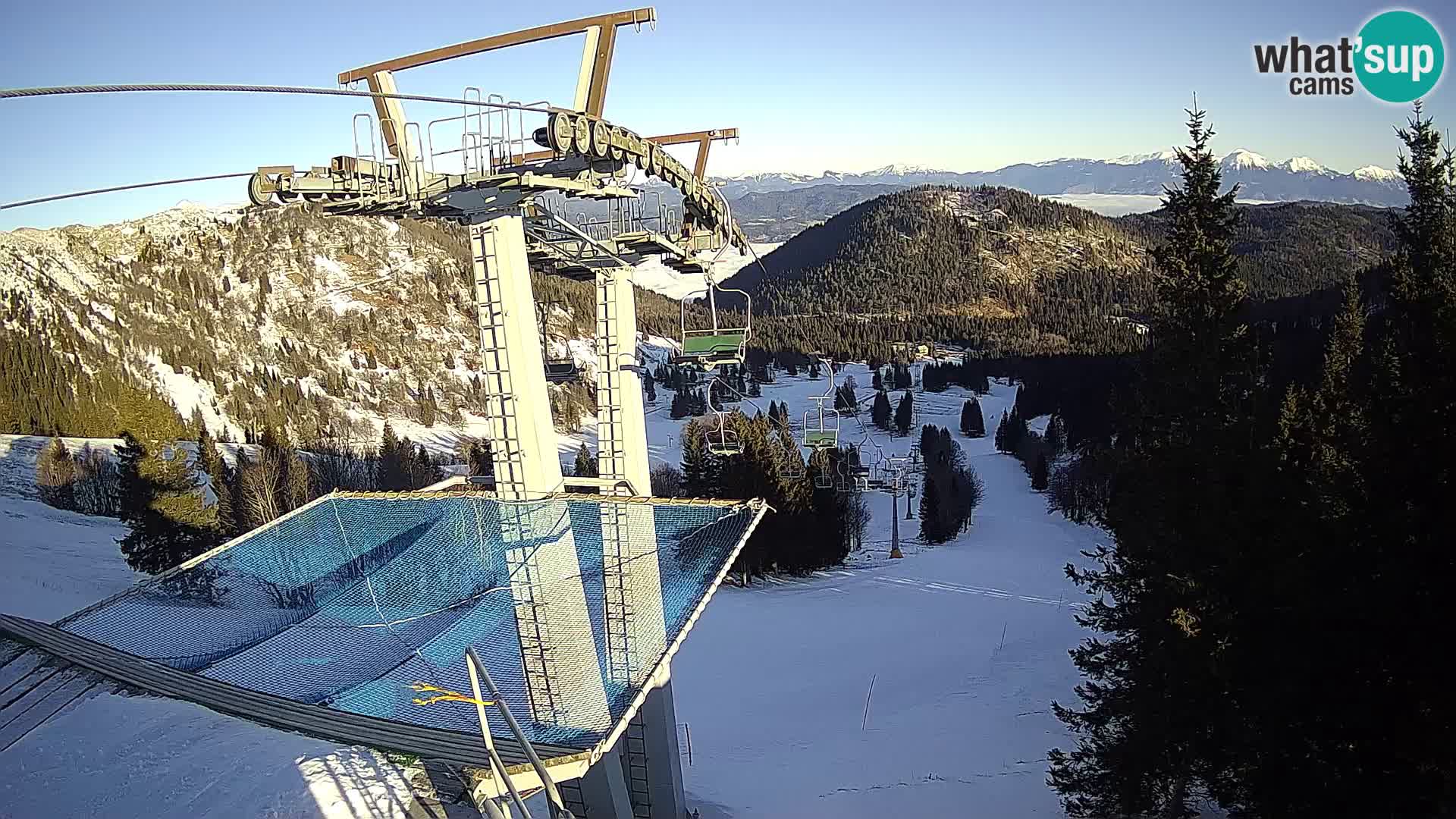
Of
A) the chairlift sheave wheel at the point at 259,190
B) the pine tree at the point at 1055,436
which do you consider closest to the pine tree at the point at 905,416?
the pine tree at the point at 1055,436

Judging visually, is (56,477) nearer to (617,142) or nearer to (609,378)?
(609,378)

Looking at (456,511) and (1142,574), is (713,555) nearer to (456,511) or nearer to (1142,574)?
(456,511)

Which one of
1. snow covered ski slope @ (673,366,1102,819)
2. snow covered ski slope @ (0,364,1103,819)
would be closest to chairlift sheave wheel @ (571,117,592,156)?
snow covered ski slope @ (0,364,1103,819)

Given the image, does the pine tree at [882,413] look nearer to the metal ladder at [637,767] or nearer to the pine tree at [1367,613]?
the pine tree at [1367,613]

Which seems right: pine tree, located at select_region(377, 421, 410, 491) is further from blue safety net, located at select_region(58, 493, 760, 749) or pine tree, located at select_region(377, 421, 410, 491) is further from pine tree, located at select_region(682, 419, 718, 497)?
blue safety net, located at select_region(58, 493, 760, 749)

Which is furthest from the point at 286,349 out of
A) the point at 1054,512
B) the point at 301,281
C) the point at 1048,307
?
the point at 1048,307

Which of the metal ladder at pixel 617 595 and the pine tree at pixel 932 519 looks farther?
the pine tree at pixel 932 519

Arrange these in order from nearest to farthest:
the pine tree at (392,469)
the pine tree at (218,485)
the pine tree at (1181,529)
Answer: the pine tree at (1181,529), the pine tree at (218,485), the pine tree at (392,469)
